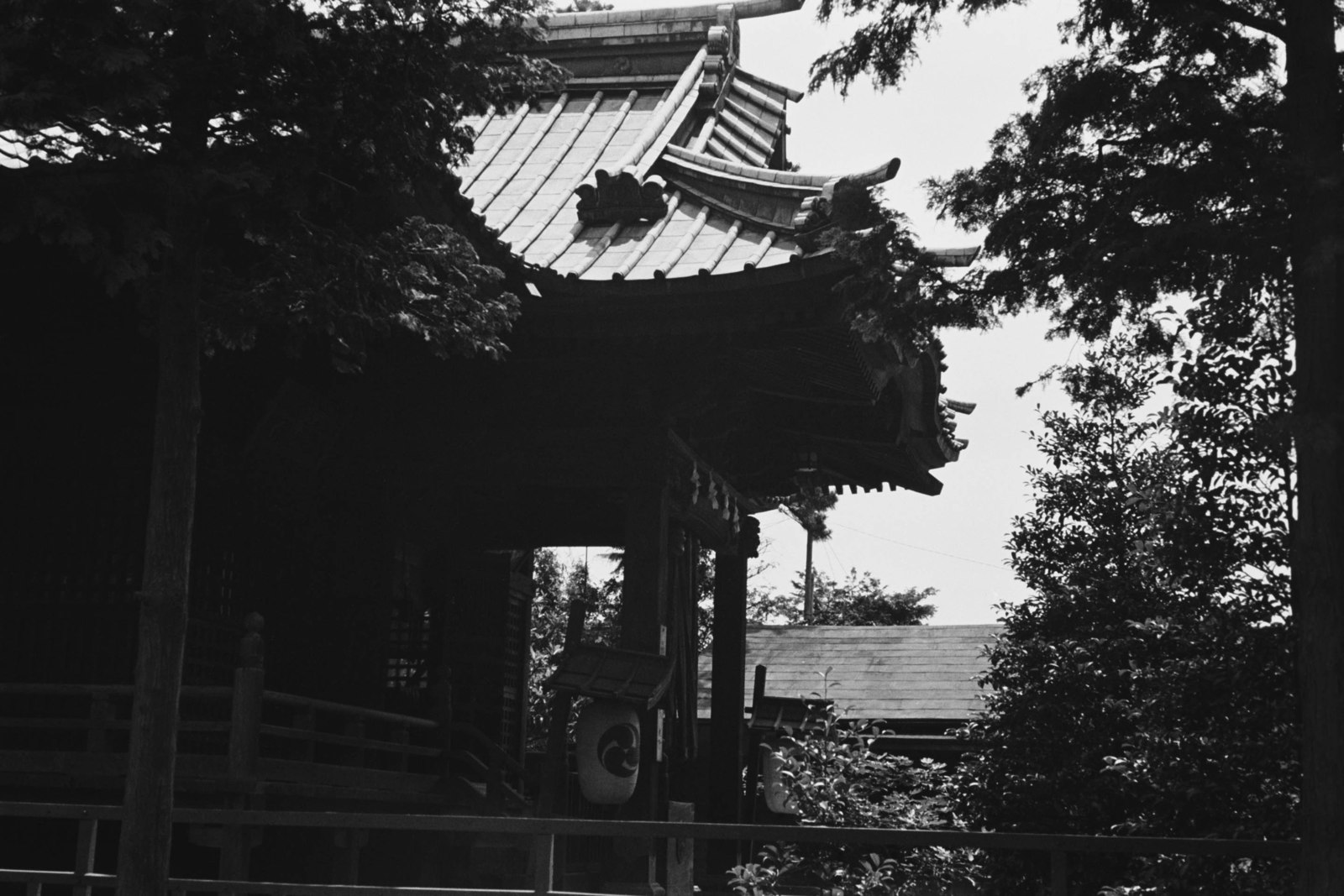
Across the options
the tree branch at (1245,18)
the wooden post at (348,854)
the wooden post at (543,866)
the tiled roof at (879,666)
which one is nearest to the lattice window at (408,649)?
the wooden post at (348,854)

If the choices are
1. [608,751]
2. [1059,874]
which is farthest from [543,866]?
[608,751]

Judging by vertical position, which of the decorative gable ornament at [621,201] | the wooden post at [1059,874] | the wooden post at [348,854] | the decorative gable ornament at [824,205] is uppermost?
the decorative gable ornament at [621,201]

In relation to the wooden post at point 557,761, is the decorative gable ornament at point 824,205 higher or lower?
higher

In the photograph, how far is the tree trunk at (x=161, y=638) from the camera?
5.84 meters

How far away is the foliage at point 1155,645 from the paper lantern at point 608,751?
2390 mm

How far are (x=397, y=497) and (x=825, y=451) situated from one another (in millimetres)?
4292

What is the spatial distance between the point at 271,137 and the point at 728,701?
927cm

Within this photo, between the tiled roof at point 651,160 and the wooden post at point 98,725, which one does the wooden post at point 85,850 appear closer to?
the wooden post at point 98,725

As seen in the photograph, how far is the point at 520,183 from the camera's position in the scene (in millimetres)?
12375

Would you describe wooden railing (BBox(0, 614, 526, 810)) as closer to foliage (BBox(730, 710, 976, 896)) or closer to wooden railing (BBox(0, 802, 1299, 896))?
wooden railing (BBox(0, 802, 1299, 896))

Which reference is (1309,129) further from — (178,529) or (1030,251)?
(178,529)

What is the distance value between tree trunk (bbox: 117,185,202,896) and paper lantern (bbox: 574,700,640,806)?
4.35 metres

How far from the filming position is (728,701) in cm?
1437

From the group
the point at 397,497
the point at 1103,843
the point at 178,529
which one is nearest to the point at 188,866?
the point at 397,497
